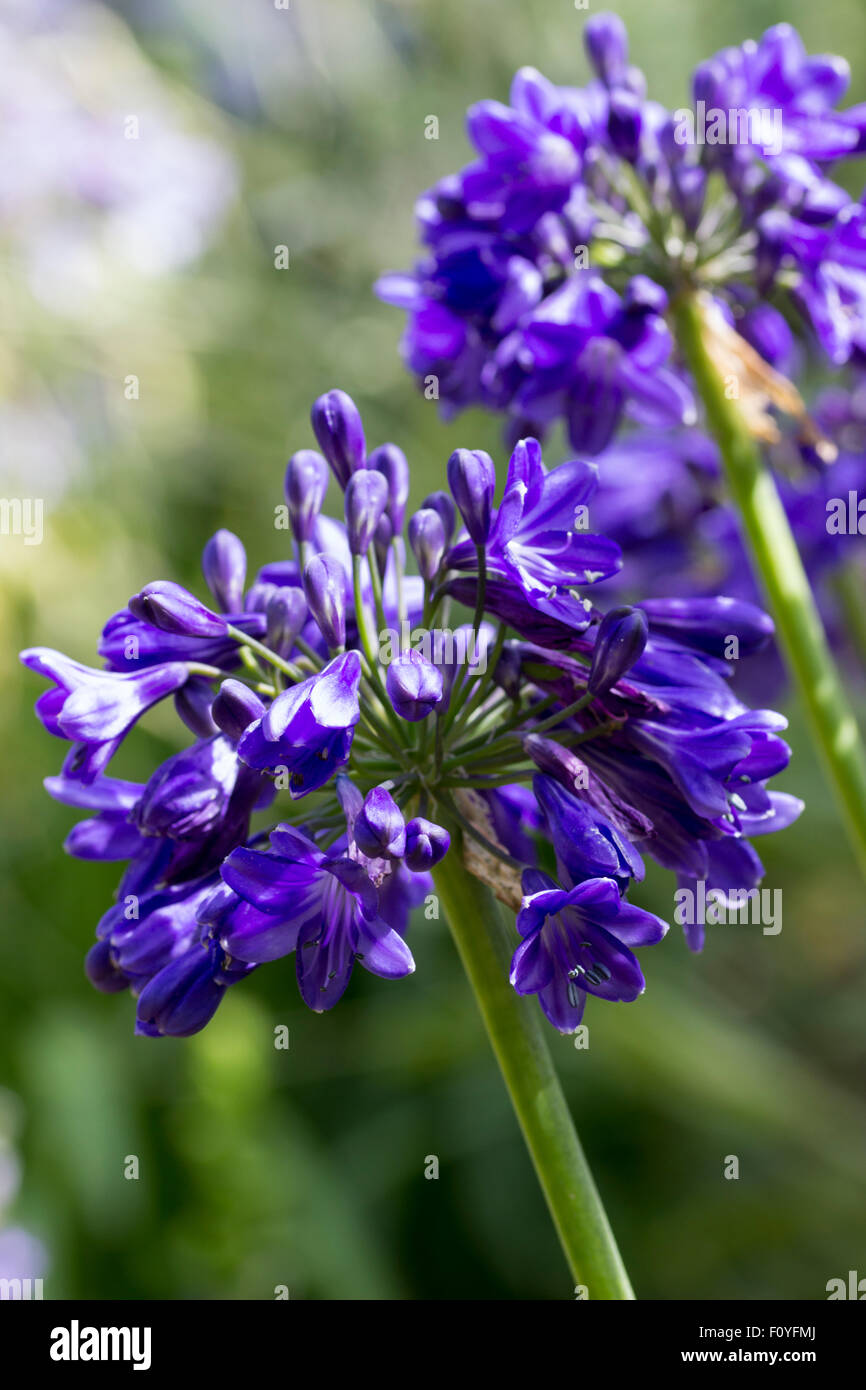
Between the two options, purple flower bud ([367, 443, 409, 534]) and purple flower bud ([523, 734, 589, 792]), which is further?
purple flower bud ([367, 443, 409, 534])

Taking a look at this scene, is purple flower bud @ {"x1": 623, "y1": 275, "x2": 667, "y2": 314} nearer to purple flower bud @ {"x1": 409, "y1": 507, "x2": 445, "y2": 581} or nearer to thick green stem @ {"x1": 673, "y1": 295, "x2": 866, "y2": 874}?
thick green stem @ {"x1": 673, "y1": 295, "x2": 866, "y2": 874}

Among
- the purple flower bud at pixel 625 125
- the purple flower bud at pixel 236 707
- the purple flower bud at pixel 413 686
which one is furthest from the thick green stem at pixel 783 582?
the purple flower bud at pixel 236 707

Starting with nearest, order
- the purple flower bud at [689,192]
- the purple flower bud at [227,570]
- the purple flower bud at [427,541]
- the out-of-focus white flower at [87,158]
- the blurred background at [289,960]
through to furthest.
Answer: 1. the purple flower bud at [427,541]
2. the purple flower bud at [227,570]
3. the purple flower bud at [689,192]
4. the blurred background at [289,960]
5. the out-of-focus white flower at [87,158]

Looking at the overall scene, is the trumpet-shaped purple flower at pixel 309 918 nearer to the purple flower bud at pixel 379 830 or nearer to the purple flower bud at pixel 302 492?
the purple flower bud at pixel 379 830

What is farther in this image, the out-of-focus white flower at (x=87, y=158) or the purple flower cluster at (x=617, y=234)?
the out-of-focus white flower at (x=87, y=158)

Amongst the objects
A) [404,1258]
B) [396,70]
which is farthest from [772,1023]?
[396,70]

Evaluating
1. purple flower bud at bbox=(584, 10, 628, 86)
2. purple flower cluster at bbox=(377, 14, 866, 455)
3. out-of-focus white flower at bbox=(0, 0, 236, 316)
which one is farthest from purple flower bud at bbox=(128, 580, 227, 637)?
out-of-focus white flower at bbox=(0, 0, 236, 316)

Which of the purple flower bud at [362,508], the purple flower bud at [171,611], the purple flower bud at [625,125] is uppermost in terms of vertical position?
the purple flower bud at [625,125]

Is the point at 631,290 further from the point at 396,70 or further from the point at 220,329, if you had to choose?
the point at 396,70
